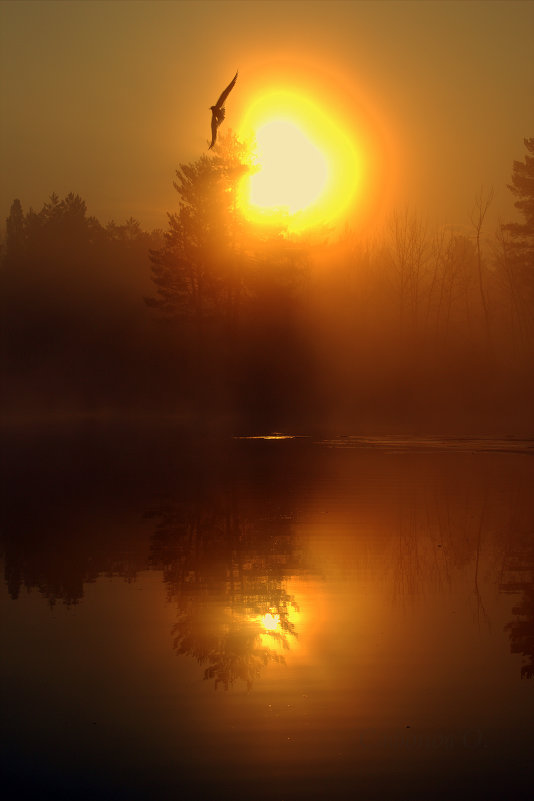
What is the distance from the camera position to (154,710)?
863cm

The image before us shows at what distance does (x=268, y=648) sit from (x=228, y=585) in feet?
10.3

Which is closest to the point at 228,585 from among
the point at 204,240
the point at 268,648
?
the point at 268,648

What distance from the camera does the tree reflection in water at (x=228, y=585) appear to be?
10367mm

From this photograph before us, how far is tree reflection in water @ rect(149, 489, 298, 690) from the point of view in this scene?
34.0 ft

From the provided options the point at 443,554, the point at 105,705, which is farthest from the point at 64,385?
the point at 105,705

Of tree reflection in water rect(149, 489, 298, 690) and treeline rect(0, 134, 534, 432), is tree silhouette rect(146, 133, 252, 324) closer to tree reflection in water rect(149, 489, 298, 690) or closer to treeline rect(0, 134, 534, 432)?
treeline rect(0, 134, 534, 432)

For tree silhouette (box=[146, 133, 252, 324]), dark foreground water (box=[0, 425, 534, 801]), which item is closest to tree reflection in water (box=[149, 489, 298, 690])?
dark foreground water (box=[0, 425, 534, 801])

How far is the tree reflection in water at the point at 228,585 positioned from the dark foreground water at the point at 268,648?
0.04 m

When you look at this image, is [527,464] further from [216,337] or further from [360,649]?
[216,337]

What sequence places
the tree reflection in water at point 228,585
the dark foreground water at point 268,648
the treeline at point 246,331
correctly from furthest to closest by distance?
the treeline at point 246,331, the tree reflection in water at point 228,585, the dark foreground water at point 268,648

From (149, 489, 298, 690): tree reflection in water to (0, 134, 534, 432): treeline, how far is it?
3590cm

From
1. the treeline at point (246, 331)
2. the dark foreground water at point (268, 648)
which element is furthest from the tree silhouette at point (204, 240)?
the dark foreground water at point (268, 648)

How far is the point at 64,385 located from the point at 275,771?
268 feet

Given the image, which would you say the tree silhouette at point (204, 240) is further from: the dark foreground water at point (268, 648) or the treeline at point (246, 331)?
the dark foreground water at point (268, 648)
